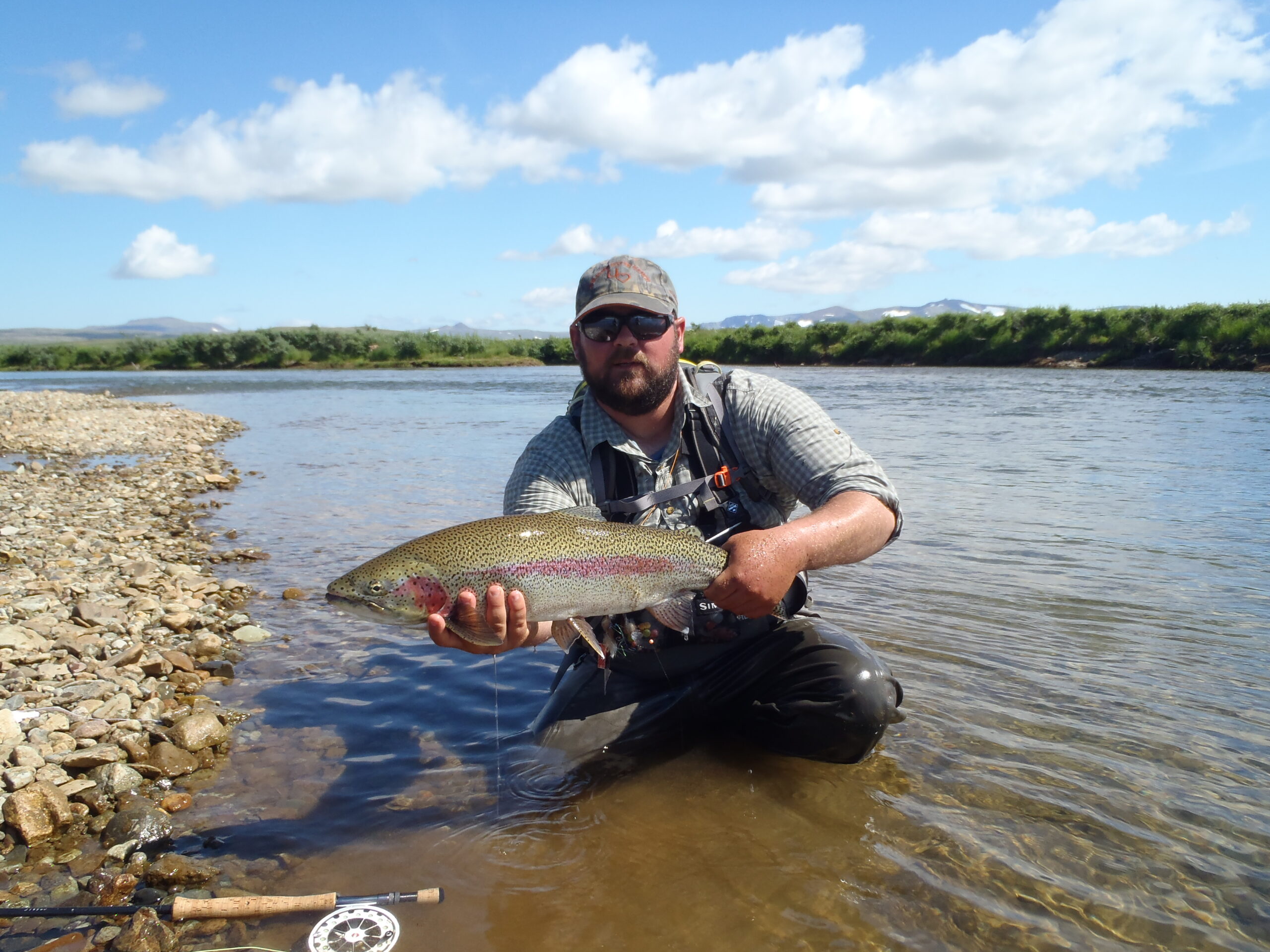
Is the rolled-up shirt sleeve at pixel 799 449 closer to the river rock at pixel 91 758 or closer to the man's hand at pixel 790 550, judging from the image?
the man's hand at pixel 790 550

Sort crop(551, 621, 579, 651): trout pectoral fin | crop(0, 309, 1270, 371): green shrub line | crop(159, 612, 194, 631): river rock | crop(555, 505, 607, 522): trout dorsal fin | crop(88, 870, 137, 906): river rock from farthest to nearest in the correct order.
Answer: crop(0, 309, 1270, 371): green shrub line, crop(159, 612, 194, 631): river rock, crop(551, 621, 579, 651): trout pectoral fin, crop(555, 505, 607, 522): trout dorsal fin, crop(88, 870, 137, 906): river rock

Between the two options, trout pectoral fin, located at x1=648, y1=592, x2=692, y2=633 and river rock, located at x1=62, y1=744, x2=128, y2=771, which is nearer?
trout pectoral fin, located at x1=648, y1=592, x2=692, y2=633

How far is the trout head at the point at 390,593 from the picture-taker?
10.5 feet

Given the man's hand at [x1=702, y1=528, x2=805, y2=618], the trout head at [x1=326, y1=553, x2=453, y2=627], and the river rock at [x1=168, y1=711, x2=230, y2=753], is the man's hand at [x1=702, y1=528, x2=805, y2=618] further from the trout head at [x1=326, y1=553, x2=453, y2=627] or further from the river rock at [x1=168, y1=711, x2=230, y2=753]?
the river rock at [x1=168, y1=711, x2=230, y2=753]

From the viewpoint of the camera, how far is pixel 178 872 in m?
3.10

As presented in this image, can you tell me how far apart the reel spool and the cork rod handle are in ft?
0.29

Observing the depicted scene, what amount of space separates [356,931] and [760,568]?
1.87 metres

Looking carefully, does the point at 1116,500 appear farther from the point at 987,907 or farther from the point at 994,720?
the point at 987,907

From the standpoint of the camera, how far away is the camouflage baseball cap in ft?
12.5

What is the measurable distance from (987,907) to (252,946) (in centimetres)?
249

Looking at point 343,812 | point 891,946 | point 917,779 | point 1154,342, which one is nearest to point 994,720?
point 917,779

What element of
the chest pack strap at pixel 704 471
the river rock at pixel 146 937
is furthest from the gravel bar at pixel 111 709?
the chest pack strap at pixel 704 471

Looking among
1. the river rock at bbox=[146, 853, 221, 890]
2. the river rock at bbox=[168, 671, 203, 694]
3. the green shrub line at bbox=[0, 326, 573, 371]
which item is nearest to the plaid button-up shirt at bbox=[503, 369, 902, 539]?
the river rock at bbox=[146, 853, 221, 890]

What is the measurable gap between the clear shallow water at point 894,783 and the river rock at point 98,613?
0.89 metres
